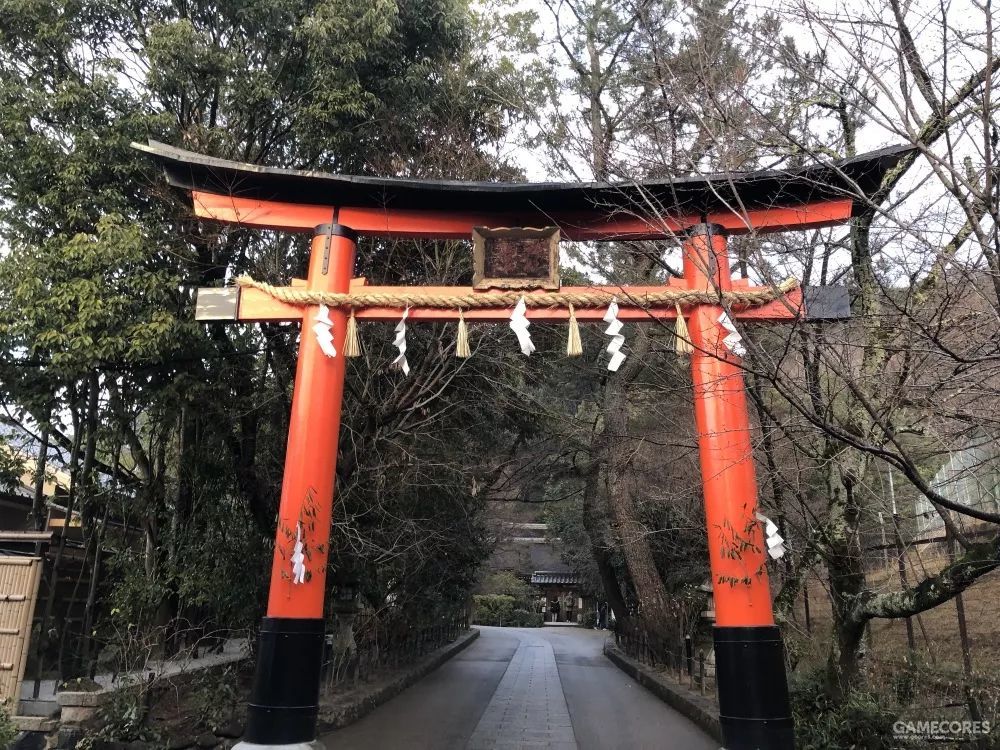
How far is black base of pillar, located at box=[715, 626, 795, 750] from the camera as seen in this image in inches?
192

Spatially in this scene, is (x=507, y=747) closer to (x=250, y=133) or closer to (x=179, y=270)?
(x=179, y=270)

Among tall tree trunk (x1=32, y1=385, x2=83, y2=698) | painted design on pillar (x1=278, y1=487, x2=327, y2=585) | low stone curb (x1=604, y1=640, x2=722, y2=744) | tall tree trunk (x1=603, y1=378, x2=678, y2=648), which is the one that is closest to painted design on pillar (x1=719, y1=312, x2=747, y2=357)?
low stone curb (x1=604, y1=640, x2=722, y2=744)

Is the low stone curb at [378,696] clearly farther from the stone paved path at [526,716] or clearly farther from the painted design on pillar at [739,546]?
the painted design on pillar at [739,546]

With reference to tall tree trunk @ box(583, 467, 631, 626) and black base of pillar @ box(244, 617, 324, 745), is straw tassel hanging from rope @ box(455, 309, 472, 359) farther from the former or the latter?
tall tree trunk @ box(583, 467, 631, 626)

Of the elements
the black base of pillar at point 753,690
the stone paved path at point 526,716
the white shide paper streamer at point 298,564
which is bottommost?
the stone paved path at point 526,716

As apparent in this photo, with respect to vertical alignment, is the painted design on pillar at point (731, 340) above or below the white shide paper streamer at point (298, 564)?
above

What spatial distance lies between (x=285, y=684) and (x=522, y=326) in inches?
135

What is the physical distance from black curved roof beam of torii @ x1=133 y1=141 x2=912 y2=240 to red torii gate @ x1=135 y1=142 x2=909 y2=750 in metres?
0.02

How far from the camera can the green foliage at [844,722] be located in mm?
5352

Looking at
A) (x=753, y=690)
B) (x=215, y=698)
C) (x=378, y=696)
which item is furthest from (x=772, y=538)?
(x=378, y=696)

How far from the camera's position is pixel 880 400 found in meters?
4.86

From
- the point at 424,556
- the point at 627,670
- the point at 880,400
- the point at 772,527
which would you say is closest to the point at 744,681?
the point at 772,527

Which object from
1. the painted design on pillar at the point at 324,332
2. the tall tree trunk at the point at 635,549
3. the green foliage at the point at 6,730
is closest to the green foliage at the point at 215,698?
the green foliage at the point at 6,730

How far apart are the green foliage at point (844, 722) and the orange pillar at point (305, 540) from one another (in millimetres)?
4284
